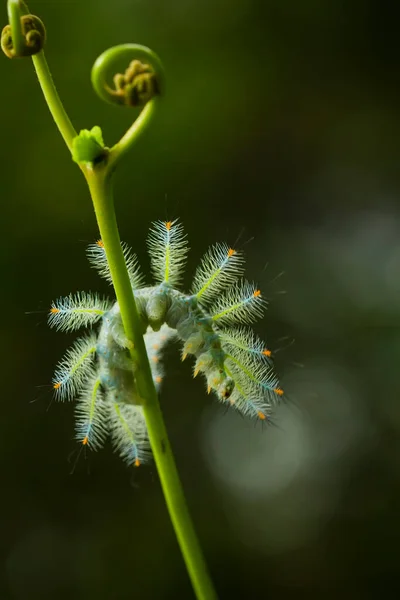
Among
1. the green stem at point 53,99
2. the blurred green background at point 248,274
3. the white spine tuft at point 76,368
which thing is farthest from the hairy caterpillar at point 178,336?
the blurred green background at point 248,274

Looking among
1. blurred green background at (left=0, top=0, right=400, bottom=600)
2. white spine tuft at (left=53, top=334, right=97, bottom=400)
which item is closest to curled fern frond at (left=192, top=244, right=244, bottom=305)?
white spine tuft at (left=53, top=334, right=97, bottom=400)

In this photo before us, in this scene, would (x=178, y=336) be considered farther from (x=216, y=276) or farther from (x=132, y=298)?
(x=132, y=298)

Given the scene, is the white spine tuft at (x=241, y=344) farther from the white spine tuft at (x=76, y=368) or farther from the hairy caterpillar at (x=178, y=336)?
the white spine tuft at (x=76, y=368)

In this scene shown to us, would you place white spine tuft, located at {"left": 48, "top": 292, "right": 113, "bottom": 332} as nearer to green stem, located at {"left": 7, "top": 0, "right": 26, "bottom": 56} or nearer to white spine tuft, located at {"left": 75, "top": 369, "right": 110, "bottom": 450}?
white spine tuft, located at {"left": 75, "top": 369, "right": 110, "bottom": 450}

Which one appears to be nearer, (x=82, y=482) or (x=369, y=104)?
(x=82, y=482)

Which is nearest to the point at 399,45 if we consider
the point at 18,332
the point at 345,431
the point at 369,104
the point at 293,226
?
the point at 369,104

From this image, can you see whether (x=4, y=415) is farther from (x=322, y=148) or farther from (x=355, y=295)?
(x=322, y=148)
